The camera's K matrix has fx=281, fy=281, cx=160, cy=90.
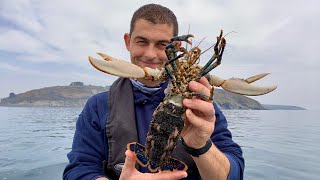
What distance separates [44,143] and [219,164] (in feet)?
61.9

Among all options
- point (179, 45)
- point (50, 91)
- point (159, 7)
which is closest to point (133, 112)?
point (179, 45)

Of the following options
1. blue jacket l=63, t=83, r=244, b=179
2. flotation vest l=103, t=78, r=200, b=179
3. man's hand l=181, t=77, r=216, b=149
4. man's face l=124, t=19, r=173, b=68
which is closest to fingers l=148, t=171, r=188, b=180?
→ man's hand l=181, t=77, r=216, b=149

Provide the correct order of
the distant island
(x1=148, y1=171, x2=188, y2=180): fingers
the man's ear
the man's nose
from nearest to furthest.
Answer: (x1=148, y1=171, x2=188, y2=180): fingers → the man's nose → the man's ear → the distant island

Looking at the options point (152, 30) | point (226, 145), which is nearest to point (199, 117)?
point (226, 145)

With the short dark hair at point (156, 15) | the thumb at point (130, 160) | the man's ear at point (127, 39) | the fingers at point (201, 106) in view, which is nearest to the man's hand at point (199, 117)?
the fingers at point (201, 106)

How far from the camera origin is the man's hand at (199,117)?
348cm

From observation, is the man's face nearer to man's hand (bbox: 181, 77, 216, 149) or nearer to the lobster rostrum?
the lobster rostrum

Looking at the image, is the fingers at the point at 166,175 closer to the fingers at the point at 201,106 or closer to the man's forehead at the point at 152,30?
the fingers at the point at 201,106

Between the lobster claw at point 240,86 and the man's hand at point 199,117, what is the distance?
0.93ft

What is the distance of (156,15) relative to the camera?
4.72 meters

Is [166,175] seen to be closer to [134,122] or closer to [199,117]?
[199,117]

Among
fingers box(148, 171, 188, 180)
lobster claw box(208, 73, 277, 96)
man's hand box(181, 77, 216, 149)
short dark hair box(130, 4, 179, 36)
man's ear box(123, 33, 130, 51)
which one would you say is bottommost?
fingers box(148, 171, 188, 180)

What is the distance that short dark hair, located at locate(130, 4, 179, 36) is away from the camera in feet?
15.4

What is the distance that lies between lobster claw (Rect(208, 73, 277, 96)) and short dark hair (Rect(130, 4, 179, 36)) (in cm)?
132
